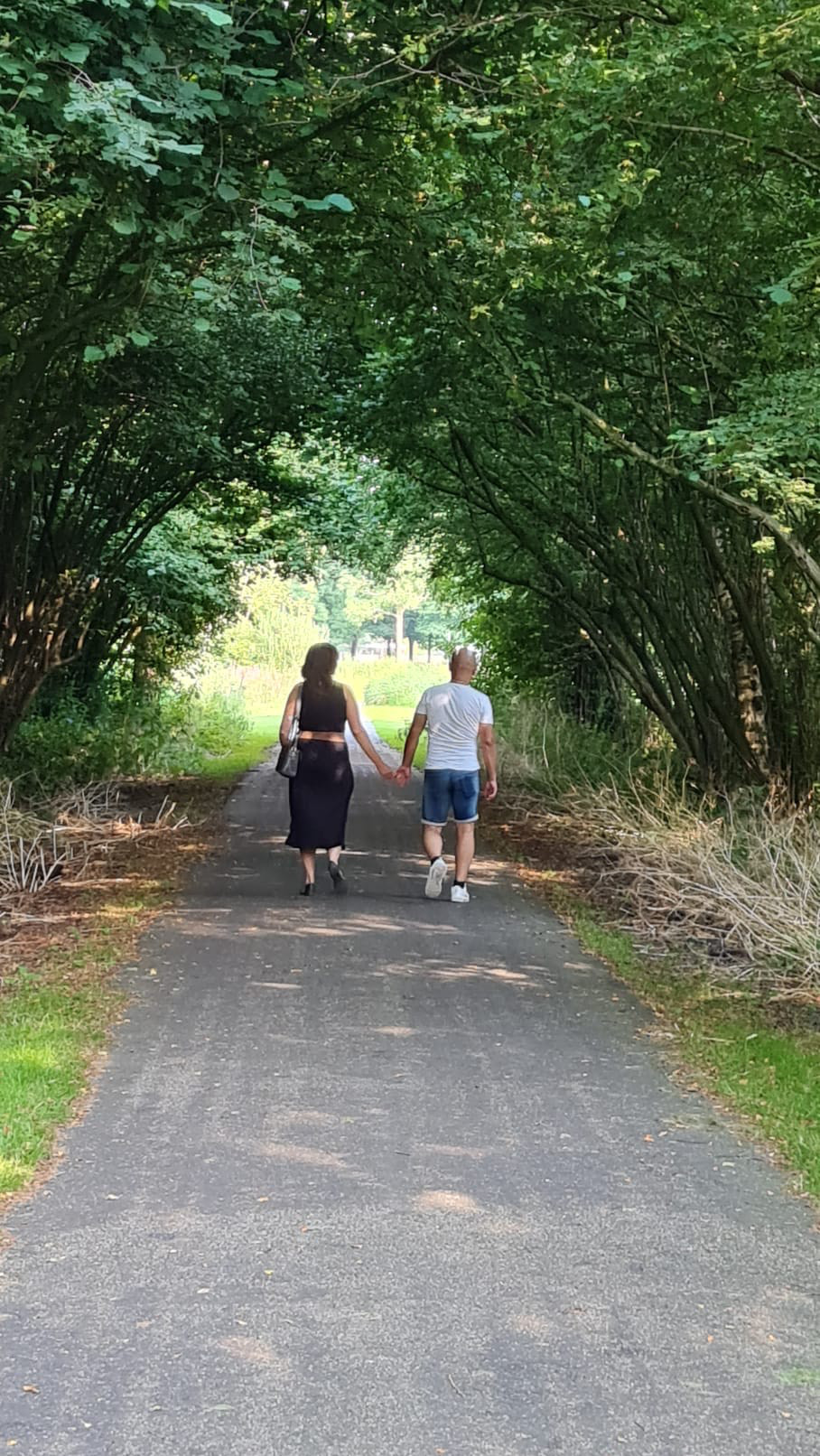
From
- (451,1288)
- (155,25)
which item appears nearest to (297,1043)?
(451,1288)

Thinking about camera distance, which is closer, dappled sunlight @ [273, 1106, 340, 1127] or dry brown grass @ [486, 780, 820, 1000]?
dappled sunlight @ [273, 1106, 340, 1127]

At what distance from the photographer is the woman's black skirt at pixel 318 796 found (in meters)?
8.91

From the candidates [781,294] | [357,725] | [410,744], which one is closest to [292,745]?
[357,725]

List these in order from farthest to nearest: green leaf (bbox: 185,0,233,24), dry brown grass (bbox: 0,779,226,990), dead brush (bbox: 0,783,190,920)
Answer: dead brush (bbox: 0,783,190,920), dry brown grass (bbox: 0,779,226,990), green leaf (bbox: 185,0,233,24)

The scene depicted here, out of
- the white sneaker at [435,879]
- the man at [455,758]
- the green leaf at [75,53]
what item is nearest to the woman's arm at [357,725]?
the man at [455,758]

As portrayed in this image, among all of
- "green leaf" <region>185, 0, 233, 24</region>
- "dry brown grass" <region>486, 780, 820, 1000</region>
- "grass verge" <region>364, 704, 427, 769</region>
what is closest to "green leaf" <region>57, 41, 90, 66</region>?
"green leaf" <region>185, 0, 233, 24</region>

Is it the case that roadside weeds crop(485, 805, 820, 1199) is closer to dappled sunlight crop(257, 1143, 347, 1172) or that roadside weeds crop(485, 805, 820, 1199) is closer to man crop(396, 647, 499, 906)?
man crop(396, 647, 499, 906)

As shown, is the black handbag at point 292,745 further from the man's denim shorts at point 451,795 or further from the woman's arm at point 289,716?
the man's denim shorts at point 451,795

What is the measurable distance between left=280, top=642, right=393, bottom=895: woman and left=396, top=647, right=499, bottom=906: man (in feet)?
1.39

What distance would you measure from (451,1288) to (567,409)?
307 inches

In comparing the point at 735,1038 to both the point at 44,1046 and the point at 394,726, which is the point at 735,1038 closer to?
the point at 44,1046

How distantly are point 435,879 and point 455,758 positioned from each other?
0.95 meters

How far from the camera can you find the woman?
8922mm

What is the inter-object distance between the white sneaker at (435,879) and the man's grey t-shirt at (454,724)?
0.76 m
